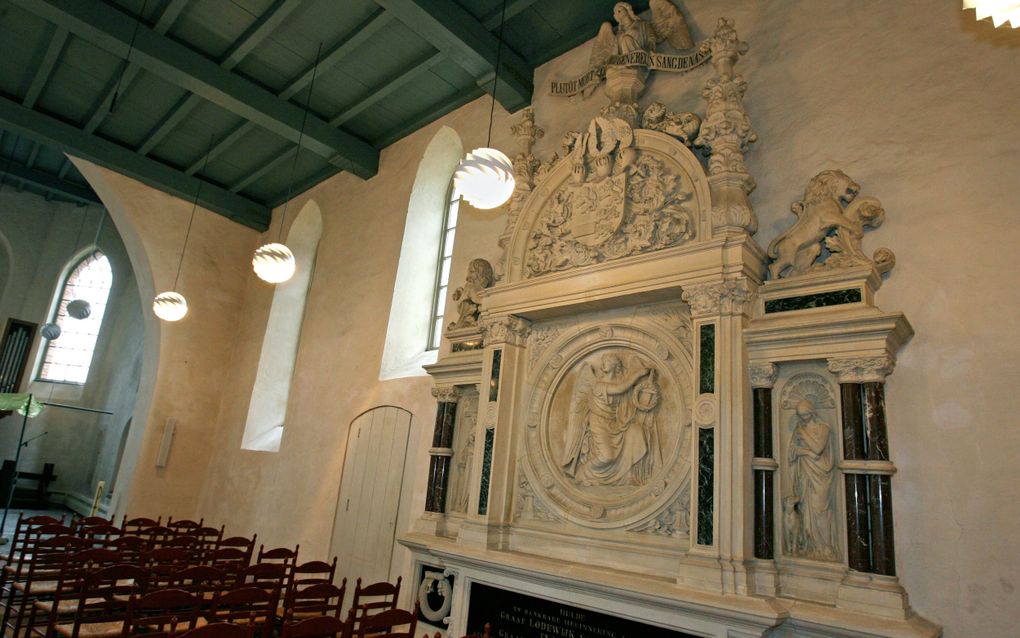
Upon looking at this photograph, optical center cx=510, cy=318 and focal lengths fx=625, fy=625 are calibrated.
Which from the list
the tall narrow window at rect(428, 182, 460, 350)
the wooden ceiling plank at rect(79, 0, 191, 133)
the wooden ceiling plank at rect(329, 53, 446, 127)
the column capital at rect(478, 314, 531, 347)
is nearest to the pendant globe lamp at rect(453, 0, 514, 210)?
the column capital at rect(478, 314, 531, 347)

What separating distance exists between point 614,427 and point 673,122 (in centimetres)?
229

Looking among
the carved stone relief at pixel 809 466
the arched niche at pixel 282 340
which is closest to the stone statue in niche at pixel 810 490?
the carved stone relief at pixel 809 466

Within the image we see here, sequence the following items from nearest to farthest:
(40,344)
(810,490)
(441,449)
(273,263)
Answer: (810,490) → (441,449) → (273,263) → (40,344)

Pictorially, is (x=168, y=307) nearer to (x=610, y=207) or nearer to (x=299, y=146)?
(x=299, y=146)

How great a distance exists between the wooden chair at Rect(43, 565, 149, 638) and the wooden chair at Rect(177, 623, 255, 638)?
118 cm

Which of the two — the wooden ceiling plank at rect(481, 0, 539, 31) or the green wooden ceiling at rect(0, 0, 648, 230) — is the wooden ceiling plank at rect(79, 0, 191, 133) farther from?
the wooden ceiling plank at rect(481, 0, 539, 31)

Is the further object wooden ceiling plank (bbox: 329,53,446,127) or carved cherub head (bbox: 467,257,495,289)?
wooden ceiling plank (bbox: 329,53,446,127)

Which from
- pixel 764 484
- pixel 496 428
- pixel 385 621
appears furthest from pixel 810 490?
pixel 385 621

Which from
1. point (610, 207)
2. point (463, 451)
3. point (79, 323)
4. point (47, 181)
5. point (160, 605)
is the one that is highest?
point (47, 181)

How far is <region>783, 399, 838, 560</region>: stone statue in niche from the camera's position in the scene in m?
3.44

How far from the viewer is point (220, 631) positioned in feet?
8.63

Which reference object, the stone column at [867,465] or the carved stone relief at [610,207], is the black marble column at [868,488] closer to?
the stone column at [867,465]

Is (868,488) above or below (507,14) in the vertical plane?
below

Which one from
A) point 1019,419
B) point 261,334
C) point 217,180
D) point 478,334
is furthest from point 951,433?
point 217,180
